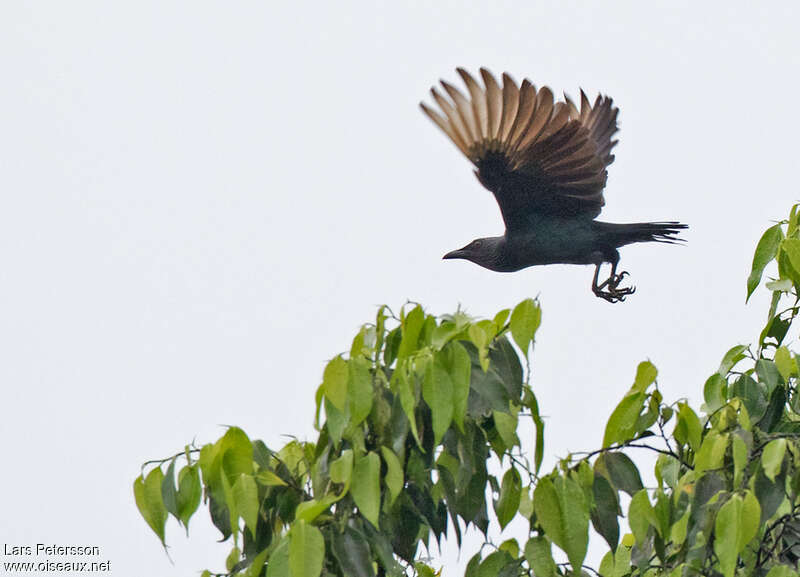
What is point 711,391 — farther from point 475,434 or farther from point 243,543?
point 243,543

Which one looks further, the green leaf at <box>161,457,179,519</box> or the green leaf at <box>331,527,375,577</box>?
the green leaf at <box>161,457,179,519</box>

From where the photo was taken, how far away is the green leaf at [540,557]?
3.32 metres

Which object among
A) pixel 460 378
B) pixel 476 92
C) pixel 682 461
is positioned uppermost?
pixel 476 92

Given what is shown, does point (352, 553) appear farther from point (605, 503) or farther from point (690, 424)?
point (690, 424)

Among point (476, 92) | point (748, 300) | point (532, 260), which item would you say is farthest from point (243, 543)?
point (532, 260)

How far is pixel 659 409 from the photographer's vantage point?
11.5ft

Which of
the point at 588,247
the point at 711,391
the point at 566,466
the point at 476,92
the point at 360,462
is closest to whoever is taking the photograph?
the point at 360,462

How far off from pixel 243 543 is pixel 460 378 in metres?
0.86

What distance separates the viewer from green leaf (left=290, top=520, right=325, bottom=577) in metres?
2.94

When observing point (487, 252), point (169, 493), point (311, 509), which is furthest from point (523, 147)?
point (311, 509)

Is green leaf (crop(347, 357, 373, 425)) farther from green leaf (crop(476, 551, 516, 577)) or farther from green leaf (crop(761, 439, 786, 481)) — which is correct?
green leaf (crop(761, 439, 786, 481))

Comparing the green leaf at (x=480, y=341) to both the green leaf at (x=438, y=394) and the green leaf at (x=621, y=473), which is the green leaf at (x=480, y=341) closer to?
the green leaf at (x=438, y=394)

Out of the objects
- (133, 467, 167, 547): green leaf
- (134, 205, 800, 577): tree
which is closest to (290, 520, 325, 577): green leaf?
(134, 205, 800, 577): tree

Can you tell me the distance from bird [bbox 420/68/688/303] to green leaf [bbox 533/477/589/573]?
142 inches
